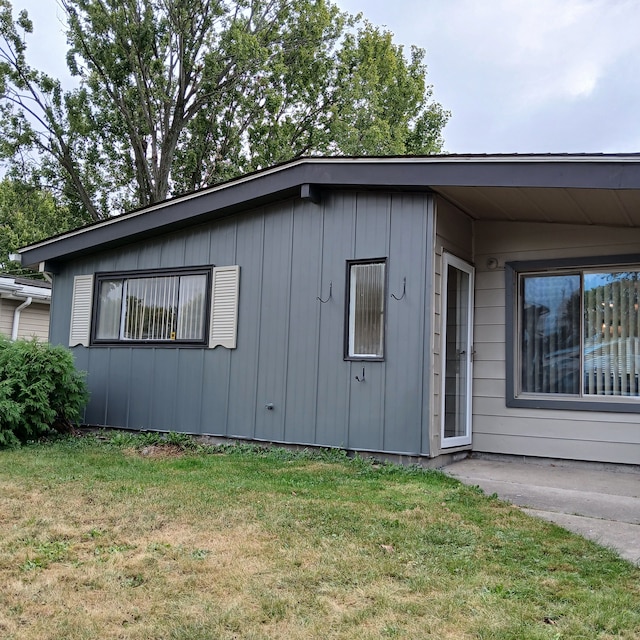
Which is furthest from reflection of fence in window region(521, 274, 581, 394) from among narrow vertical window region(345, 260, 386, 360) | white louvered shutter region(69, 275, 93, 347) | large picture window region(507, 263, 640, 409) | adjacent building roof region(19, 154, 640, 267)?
white louvered shutter region(69, 275, 93, 347)

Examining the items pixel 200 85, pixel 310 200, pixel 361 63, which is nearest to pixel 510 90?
pixel 361 63

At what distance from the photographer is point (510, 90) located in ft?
83.0

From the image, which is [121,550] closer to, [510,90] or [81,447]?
[81,447]

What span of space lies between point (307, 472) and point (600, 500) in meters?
2.31

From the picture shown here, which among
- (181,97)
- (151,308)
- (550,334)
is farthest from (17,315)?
(550,334)

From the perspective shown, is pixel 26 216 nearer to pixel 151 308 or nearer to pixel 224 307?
pixel 151 308

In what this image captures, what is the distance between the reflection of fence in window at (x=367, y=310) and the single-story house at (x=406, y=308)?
16 millimetres

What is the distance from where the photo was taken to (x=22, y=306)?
1171 centimetres

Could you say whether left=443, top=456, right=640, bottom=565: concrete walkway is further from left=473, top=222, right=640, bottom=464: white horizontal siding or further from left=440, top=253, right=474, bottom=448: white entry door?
left=440, top=253, right=474, bottom=448: white entry door

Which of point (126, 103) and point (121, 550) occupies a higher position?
point (126, 103)

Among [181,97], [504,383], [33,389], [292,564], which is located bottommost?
[292,564]

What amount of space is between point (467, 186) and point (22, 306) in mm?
9366

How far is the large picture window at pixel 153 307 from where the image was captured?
24.1 feet

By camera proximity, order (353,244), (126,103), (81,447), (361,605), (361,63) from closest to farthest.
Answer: (361,605), (353,244), (81,447), (126,103), (361,63)
